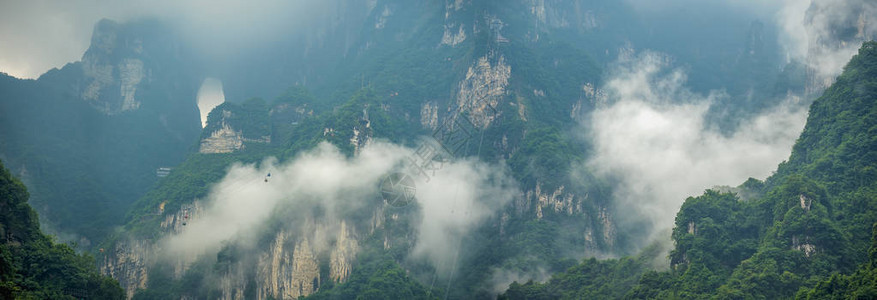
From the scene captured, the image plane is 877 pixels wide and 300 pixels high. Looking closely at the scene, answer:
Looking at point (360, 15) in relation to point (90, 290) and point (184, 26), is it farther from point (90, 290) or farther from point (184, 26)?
point (90, 290)

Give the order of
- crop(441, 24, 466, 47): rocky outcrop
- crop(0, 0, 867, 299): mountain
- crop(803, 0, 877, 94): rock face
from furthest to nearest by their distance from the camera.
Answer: crop(441, 24, 466, 47): rocky outcrop
crop(0, 0, 867, 299): mountain
crop(803, 0, 877, 94): rock face

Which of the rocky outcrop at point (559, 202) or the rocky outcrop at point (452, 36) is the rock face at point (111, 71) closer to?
the rocky outcrop at point (452, 36)

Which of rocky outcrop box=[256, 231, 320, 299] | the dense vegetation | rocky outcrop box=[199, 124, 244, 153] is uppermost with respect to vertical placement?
rocky outcrop box=[199, 124, 244, 153]

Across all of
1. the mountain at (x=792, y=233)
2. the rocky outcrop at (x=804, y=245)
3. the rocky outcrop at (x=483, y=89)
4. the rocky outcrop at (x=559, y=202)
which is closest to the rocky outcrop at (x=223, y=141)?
the rocky outcrop at (x=483, y=89)

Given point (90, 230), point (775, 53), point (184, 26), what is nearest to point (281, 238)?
point (90, 230)

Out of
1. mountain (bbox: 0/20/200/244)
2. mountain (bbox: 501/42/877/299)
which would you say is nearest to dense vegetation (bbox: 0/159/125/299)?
mountain (bbox: 501/42/877/299)

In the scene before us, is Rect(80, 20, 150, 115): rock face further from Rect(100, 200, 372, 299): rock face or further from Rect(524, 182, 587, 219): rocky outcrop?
Rect(524, 182, 587, 219): rocky outcrop
